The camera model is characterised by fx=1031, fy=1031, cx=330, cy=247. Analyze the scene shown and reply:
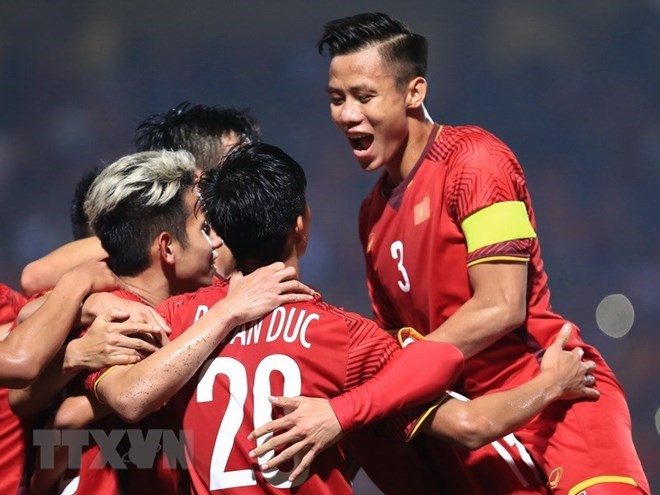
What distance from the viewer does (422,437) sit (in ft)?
9.59

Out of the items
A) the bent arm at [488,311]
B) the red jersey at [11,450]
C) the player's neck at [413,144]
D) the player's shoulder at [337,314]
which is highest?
the player's neck at [413,144]

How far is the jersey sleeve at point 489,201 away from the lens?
2.82 meters

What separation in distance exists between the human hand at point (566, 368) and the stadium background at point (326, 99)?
124 inches

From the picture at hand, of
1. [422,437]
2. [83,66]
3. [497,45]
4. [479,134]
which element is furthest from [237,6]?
[422,437]

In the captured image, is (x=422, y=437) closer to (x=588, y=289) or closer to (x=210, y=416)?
(x=210, y=416)

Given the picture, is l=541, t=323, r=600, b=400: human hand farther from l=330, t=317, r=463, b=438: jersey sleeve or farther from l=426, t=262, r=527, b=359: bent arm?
l=330, t=317, r=463, b=438: jersey sleeve

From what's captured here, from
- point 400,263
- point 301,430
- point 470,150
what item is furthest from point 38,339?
point 470,150

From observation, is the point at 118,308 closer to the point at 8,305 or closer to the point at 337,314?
the point at 337,314

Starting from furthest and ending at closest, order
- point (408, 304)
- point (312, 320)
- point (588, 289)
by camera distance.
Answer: point (588, 289), point (408, 304), point (312, 320)

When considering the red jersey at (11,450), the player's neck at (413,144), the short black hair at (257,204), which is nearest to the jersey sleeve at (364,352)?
the short black hair at (257,204)

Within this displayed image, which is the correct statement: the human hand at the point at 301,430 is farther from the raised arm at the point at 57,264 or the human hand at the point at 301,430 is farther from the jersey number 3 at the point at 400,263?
the raised arm at the point at 57,264

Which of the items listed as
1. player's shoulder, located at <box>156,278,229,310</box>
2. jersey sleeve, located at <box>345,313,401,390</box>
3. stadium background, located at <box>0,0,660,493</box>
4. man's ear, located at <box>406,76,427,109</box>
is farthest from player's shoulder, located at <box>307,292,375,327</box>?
stadium background, located at <box>0,0,660,493</box>

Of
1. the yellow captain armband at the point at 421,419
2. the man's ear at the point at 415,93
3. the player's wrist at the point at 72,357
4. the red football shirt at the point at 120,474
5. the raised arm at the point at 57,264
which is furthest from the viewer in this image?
the raised arm at the point at 57,264

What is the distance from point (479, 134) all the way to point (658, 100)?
3.54m
